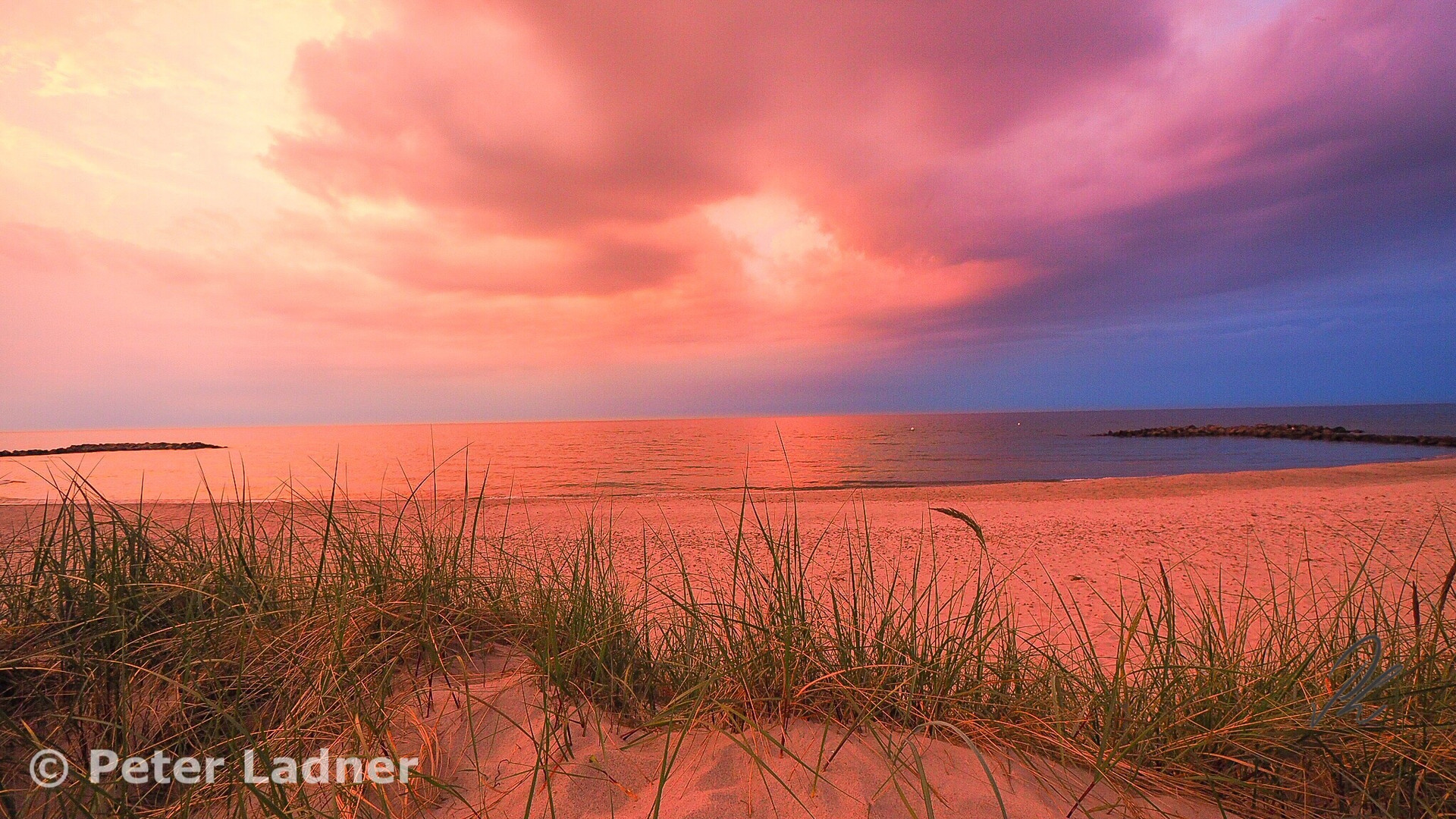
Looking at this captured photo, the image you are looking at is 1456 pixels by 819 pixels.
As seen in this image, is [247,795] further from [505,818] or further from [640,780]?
[640,780]

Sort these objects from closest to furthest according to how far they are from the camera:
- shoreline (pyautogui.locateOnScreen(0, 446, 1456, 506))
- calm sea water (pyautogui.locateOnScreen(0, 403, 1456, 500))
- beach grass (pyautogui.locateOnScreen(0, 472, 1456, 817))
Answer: beach grass (pyautogui.locateOnScreen(0, 472, 1456, 817)) → shoreline (pyautogui.locateOnScreen(0, 446, 1456, 506)) → calm sea water (pyautogui.locateOnScreen(0, 403, 1456, 500))

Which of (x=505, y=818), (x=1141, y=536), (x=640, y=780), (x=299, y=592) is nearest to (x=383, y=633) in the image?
(x=299, y=592)

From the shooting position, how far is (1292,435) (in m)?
53.0

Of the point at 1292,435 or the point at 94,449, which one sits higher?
the point at 1292,435

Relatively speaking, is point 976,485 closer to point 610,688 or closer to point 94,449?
point 610,688

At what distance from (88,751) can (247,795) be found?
72 centimetres

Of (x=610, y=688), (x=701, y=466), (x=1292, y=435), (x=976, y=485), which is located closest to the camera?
(x=610, y=688)

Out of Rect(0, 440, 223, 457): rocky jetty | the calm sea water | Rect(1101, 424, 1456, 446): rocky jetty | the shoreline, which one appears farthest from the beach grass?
Rect(0, 440, 223, 457): rocky jetty

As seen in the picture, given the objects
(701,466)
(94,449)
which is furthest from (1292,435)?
(94,449)

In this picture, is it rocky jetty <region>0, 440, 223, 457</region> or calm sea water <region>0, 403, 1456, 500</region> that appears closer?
calm sea water <region>0, 403, 1456, 500</region>

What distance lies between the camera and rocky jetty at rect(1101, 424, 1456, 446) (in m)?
41.9

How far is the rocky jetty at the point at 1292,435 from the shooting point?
1649 inches

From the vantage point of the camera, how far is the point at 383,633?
2375 mm

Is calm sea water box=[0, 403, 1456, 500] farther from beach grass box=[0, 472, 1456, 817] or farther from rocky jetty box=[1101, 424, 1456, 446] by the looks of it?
beach grass box=[0, 472, 1456, 817]
